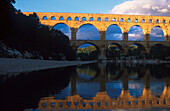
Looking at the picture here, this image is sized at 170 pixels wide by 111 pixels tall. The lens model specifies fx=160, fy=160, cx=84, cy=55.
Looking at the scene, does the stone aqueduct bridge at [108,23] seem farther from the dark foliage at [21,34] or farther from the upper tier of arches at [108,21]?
the dark foliage at [21,34]

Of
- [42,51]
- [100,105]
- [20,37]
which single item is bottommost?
[100,105]

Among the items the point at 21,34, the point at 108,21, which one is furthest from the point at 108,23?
the point at 21,34

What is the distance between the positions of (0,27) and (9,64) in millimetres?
6569

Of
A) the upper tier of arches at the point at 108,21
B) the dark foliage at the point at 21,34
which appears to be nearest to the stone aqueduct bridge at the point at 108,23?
the upper tier of arches at the point at 108,21

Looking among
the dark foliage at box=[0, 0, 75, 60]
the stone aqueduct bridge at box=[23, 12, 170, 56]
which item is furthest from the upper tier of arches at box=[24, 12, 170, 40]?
the dark foliage at box=[0, 0, 75, 60]

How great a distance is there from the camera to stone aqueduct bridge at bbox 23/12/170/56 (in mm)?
61750

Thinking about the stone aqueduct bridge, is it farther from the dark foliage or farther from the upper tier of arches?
the dark foliage

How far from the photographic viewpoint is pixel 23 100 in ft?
14.3

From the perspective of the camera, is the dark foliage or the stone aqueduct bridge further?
the stone aqueduct bridge

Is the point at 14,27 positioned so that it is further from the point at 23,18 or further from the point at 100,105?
the point at 100,105

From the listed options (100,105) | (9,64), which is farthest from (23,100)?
(9,64)

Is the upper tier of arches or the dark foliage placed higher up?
the upper tier of arches

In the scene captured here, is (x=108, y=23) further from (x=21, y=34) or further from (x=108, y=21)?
(x=21, y=34)

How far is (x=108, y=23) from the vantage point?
63.4 metres
